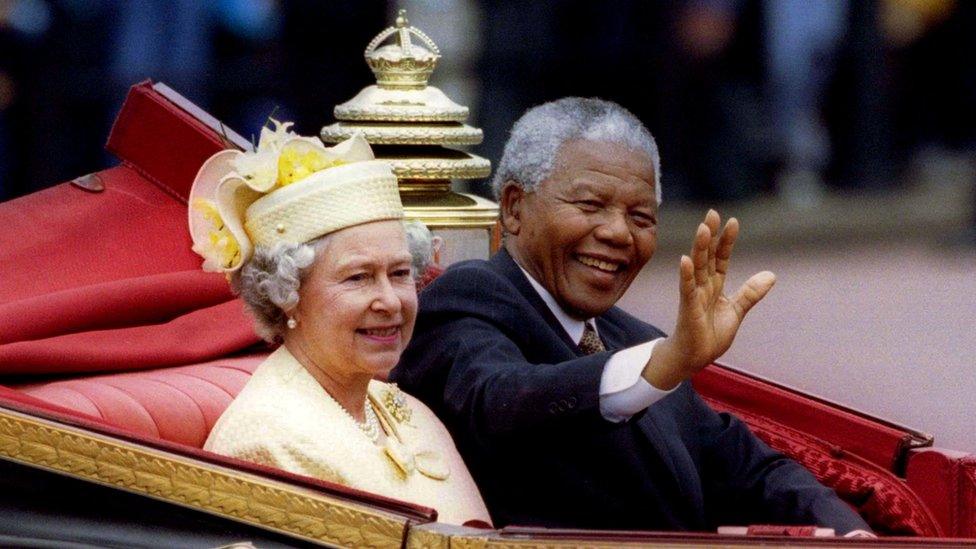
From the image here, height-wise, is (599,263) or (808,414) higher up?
(599,263)

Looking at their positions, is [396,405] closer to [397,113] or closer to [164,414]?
[164,414]

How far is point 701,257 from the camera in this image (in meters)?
2.67

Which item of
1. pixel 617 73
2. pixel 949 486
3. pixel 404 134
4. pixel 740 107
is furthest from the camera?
pixel 740 107

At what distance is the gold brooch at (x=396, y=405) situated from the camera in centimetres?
296

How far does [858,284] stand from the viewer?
794 centimetres

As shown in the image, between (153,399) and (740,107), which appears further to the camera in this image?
(740,107)

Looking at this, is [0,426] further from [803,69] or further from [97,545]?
[803,69]

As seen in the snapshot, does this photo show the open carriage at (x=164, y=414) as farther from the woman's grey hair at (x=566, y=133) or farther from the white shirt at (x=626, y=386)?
the woman's grey hair at (x=566, y=133)

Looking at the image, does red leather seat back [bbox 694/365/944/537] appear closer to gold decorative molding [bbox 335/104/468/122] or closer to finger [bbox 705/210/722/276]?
finger [bbox 705/210/722/276]

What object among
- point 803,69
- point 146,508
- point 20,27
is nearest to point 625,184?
point 146,508

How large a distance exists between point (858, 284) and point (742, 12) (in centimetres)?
110

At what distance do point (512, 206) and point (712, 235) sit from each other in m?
0.54

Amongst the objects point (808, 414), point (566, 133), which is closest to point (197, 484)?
point (566, 133)

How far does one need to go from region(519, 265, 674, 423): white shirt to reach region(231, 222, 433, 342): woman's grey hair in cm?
40
